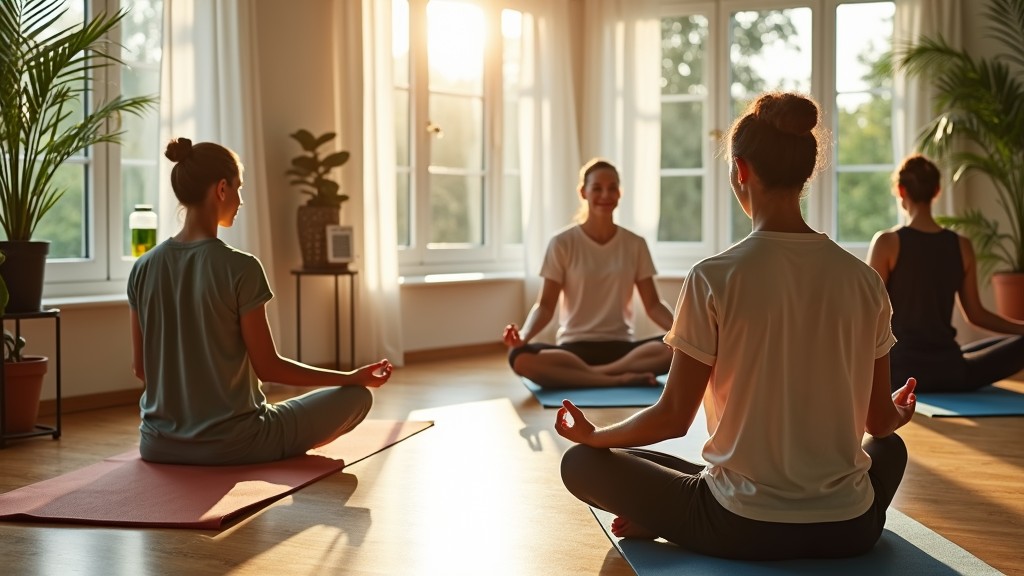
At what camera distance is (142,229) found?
16.2 ft

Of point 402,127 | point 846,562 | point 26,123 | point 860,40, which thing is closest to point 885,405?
point 846,562

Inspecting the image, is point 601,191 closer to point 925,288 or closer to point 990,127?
Answer: point 925,288

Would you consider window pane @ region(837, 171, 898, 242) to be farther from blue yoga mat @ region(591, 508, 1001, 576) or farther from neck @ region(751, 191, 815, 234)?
neck @ region(751, 191, 815, 234)

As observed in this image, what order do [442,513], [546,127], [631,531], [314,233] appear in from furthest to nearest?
[546,127], [314,233], [442,513], [631,531]

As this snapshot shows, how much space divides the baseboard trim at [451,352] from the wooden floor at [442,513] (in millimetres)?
2133

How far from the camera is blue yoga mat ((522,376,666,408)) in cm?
475

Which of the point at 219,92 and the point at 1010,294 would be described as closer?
the point at 219,92

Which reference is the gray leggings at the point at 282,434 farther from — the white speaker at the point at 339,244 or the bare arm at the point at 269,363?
the white speaker at the point at 339,244

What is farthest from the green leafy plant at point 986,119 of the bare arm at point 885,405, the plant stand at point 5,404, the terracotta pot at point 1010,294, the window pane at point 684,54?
the plant stand at point 5,404

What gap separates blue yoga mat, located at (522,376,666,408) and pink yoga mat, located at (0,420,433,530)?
4.21ft

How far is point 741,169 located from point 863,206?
534cm

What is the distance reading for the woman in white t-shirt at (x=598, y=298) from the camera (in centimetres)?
516

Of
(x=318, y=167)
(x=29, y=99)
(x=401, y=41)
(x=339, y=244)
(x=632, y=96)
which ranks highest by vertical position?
(x=401, y=41)

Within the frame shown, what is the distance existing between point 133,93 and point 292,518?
3.04 m
